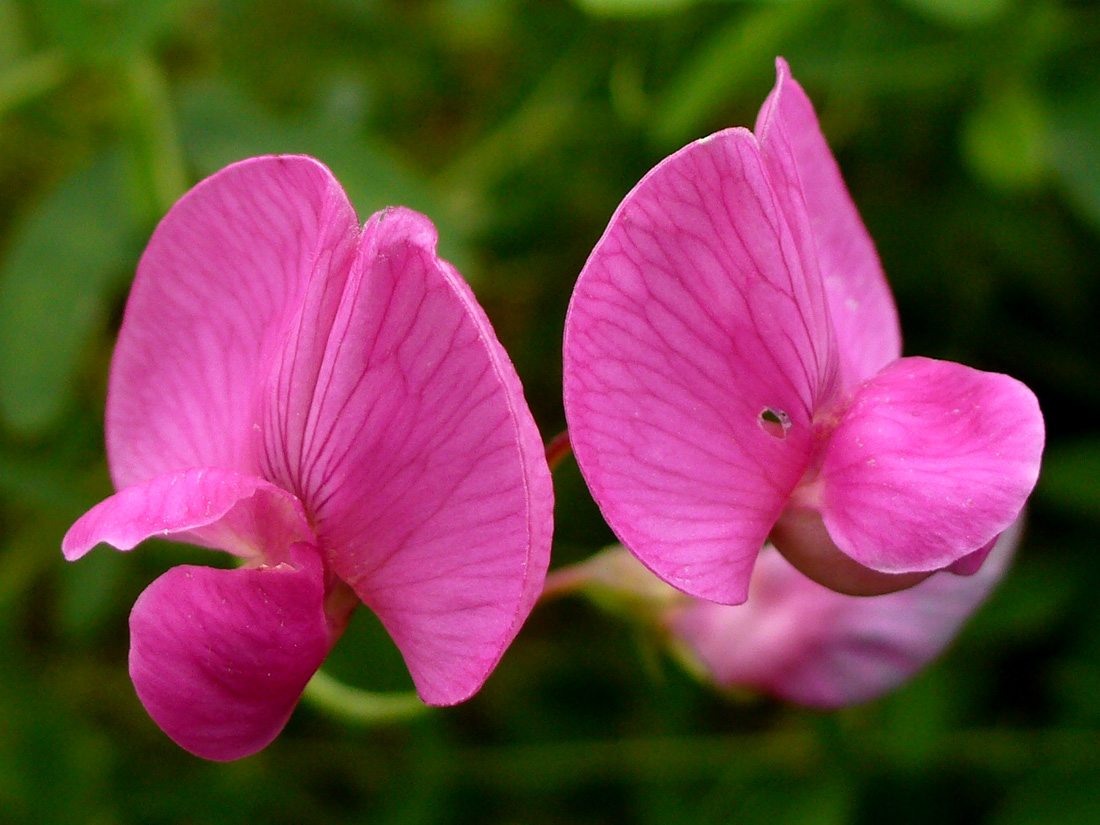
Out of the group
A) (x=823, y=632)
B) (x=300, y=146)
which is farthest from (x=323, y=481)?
(x=300, y=146)

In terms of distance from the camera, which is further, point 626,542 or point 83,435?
point 83,435

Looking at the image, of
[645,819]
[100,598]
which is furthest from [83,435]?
[645,819]

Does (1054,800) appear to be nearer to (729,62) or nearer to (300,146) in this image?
(729,62)

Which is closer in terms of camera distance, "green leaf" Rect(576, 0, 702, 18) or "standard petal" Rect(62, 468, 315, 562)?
"standard petal" Rect(62, 468, 315, 562)

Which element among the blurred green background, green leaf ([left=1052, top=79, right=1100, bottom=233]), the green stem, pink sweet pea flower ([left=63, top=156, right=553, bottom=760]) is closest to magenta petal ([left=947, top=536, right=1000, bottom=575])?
pink sweet pea flower ([left=63, top=156, right=553, bottom=760])

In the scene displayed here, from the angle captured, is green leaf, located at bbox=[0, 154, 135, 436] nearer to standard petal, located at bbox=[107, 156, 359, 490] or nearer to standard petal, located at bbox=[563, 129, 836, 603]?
standard petal, located at bbox=[107, 156, 359, 490]

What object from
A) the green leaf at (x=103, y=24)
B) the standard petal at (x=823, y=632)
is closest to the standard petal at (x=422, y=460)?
the standard petal at (x=823, y=632)

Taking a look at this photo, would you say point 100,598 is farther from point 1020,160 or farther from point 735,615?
point 1020,160
